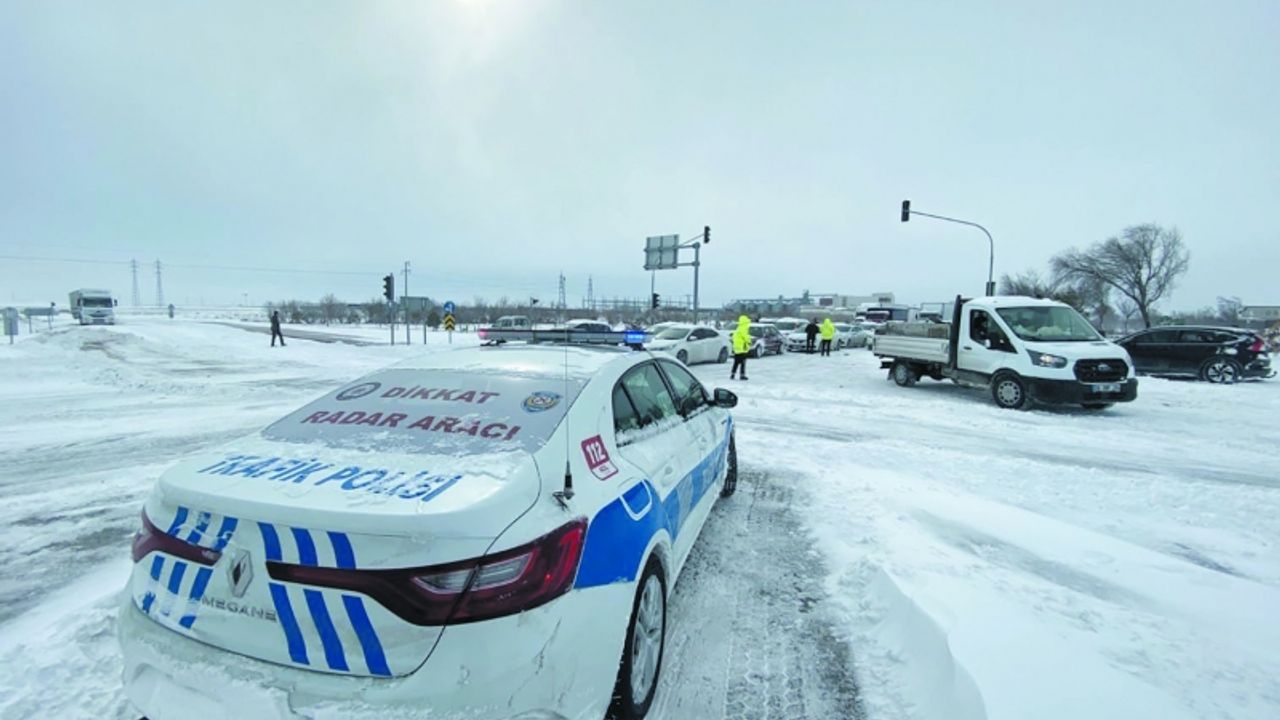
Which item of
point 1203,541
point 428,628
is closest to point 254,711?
point 428,628

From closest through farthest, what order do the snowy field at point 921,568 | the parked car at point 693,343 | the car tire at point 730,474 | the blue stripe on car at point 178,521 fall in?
the blue stripe on car at point 178,521 < the snowy field at point 921,568 < the car tire at point 730,474 < the parked car at point 693,343

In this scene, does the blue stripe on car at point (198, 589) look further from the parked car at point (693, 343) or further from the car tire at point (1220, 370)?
the car tire at point (1220, 370)

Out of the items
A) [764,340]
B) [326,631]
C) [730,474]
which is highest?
[326,631]

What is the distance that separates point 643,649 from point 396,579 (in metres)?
1.27

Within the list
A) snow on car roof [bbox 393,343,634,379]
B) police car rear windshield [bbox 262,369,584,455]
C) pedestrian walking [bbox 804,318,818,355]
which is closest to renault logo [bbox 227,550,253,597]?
police car rear windshield [bbox 262,369,584,455]

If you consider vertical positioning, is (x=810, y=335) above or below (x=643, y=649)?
above

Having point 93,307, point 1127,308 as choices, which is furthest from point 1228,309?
point 93,307

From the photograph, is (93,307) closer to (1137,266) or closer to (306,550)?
(306,550)

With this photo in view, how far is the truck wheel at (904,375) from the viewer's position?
1421 centimetres

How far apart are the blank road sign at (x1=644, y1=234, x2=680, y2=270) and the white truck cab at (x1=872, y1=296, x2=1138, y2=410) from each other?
19.5m

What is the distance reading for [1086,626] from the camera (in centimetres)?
298

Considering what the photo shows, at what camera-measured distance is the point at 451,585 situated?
5.32 feet

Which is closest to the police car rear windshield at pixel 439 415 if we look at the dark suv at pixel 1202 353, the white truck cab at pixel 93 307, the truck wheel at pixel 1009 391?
the truck wheel at pixel 1009 391

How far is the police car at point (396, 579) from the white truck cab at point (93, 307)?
2115 inches
